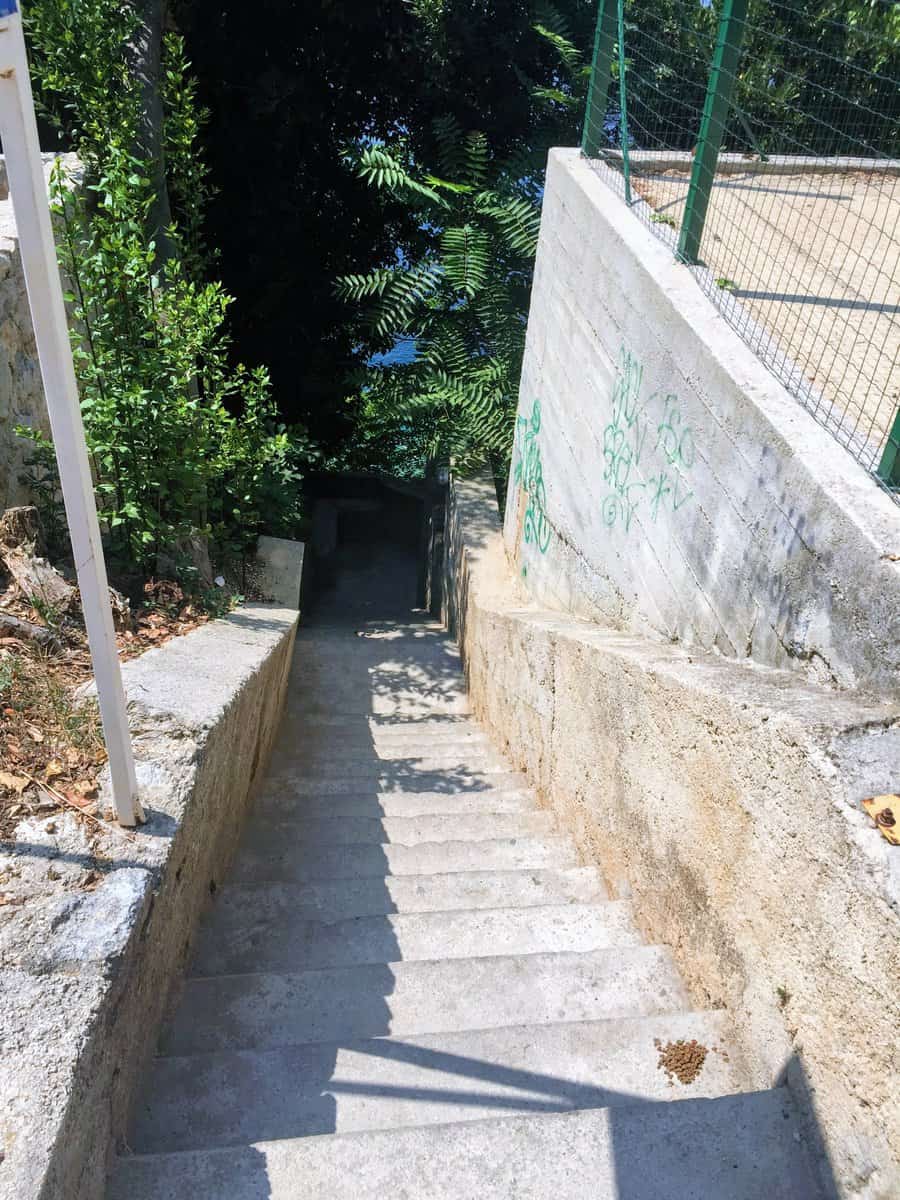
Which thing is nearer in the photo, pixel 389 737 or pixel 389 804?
pixel 389 804

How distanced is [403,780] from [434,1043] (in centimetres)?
290

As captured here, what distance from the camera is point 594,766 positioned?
3.82m

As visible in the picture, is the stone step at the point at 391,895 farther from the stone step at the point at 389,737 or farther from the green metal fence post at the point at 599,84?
the green metal fence post at the point at 599,84

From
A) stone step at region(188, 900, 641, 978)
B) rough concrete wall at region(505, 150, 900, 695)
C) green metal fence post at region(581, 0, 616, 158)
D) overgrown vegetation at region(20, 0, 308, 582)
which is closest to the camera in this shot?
rough concrete wall at region(505, 150, 900, 695)

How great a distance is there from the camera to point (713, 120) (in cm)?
371

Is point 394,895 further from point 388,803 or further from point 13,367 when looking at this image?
point 13,367

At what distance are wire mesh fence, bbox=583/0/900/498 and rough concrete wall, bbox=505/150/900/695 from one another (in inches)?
7.1

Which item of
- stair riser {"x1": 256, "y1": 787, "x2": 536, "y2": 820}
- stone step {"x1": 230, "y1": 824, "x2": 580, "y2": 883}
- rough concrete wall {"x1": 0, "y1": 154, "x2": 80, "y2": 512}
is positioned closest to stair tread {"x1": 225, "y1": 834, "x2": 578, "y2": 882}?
stone step {"x1": 230, "y1": 824, "x2": 580, "y2": 883}

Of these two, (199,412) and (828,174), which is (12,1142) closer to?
(199,412)

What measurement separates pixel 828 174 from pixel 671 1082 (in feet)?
18.6

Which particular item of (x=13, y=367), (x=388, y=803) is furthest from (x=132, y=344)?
(x=388, y=803)

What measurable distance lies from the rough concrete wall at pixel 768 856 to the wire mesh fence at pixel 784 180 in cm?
90

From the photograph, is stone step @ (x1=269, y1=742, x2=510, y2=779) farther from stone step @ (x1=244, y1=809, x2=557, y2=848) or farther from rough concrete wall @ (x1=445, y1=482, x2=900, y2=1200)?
rough concrete wall @ (x1=445, y1=482, x2=900, y2=1200)

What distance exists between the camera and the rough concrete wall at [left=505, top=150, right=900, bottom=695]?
2.60 meters
